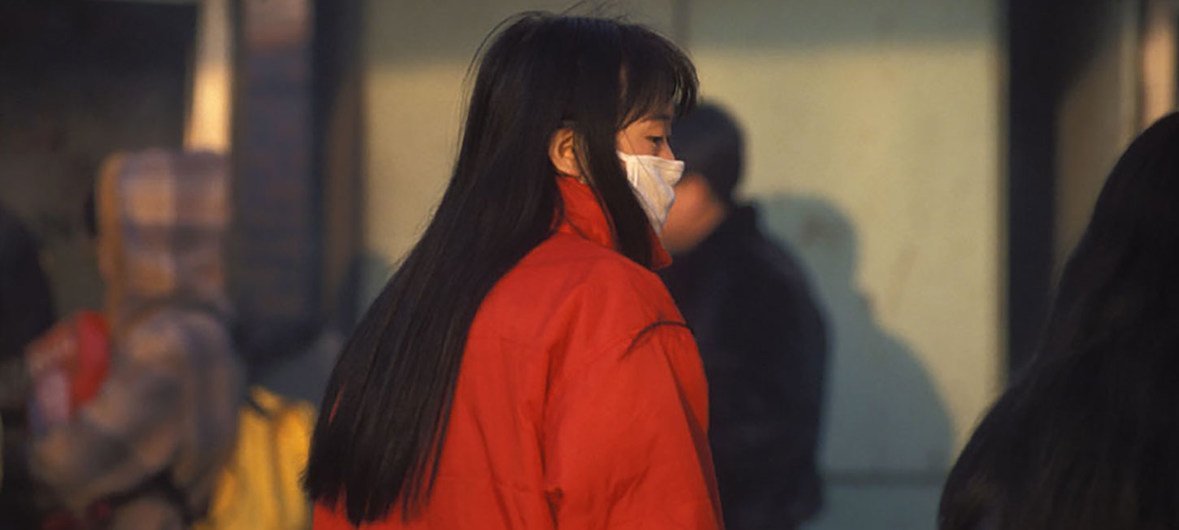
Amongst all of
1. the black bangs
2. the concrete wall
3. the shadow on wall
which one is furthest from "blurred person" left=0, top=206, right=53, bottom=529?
the black bangs

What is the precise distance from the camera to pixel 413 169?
17.0ft

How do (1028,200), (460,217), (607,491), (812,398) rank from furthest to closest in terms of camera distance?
(1028,200)
(812,398)
(460,217)
(607,491)

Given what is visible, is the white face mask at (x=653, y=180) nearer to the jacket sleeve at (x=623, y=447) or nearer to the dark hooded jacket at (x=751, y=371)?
the jacket sleeve at (x=623, y=447)

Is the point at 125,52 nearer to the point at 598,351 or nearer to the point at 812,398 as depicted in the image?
the point at 812,398

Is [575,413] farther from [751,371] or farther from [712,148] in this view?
[712,148]

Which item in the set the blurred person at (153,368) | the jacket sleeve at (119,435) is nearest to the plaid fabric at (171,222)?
the blurred person at (153,368)

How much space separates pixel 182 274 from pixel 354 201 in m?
0.57

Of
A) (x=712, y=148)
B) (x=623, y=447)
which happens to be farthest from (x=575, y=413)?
(x=712, y=148)

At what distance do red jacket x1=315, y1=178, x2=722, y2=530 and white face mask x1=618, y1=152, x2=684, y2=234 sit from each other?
0.18 metres

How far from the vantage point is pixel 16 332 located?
4.87m

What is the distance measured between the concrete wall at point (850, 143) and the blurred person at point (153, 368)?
52 centimetres

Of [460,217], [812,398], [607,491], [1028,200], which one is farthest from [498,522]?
[1028,200]

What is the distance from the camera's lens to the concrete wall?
515 cm

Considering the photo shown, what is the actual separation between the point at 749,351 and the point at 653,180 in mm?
2048
